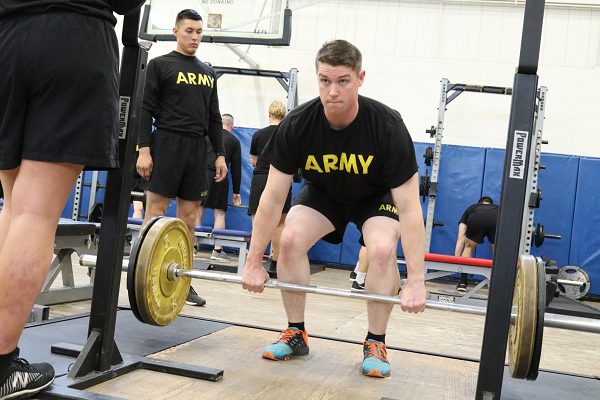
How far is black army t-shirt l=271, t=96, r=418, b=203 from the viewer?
206cm

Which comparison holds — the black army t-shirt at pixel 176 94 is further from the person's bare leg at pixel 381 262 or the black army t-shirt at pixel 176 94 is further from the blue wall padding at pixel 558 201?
the blue wall padding at pixel 558 201

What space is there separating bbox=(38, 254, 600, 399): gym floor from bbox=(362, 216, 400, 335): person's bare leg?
20cm

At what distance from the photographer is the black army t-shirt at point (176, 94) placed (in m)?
3.06

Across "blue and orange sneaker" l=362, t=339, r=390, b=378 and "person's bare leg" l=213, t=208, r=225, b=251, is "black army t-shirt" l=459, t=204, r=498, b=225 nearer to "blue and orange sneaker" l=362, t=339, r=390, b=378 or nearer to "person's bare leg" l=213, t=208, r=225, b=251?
"person's bare leg" l=213, t=208, r=225, b=251

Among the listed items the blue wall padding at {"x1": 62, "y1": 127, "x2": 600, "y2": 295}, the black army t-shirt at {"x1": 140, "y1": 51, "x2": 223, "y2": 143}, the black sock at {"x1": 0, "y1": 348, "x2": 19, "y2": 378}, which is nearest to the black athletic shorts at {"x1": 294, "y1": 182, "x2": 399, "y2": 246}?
the black army t-shirt at {"x1": 140, "y1": 51, "x2": 223, "y2": 143}

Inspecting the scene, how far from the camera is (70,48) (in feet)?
4.79

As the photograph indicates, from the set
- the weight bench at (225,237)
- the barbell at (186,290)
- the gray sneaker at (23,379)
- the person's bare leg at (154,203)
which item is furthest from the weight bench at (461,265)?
the gray sneaker at (23,379)

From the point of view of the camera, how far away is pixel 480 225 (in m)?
5.68

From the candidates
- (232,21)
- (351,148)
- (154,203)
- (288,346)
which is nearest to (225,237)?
(154,203)

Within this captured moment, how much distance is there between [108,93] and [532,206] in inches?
183

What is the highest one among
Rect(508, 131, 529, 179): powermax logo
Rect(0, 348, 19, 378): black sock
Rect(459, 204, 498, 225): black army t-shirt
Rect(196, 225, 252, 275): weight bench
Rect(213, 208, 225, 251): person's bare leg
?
Rect(508, 131, 529, 179): powermax logo

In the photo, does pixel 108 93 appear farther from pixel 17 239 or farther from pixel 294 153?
pixel 294 153

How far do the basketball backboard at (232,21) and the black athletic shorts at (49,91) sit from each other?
4.85 meters

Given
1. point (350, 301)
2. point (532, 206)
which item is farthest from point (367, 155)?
point (532, 206)
